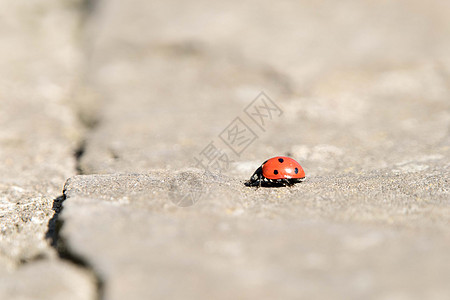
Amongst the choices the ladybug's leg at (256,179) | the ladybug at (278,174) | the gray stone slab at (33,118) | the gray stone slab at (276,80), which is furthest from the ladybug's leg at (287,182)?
the gray stone slab at (33,118)

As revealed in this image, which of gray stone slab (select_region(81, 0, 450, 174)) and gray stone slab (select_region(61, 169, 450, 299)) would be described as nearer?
gray stone slab (select_region(61, 169, 450, 299))

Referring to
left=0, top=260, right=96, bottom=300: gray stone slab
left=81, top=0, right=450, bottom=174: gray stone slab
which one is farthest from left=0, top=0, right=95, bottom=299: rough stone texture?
left=81, top=0, right=450, bottom=174: gray stone slab

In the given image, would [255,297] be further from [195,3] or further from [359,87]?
[195,3]

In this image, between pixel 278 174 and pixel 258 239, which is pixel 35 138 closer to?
pixel 278 174

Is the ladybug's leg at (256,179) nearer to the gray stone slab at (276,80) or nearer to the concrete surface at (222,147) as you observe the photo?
the concrete surface at (222,147)

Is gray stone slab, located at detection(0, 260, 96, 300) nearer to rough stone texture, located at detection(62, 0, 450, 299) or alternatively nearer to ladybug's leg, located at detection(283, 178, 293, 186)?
rough stone texture, located at detection(62, 0, 450, 299)

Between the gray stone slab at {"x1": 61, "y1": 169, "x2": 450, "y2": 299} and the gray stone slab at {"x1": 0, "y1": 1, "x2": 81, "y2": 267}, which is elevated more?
the gray stone slab at {"x1": 0, "y1": 1, "x2": 81, "y2": 267}

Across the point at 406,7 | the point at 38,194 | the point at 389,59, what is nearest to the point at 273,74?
the point at 389,59

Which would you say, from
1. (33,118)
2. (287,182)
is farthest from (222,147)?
(33,118)
